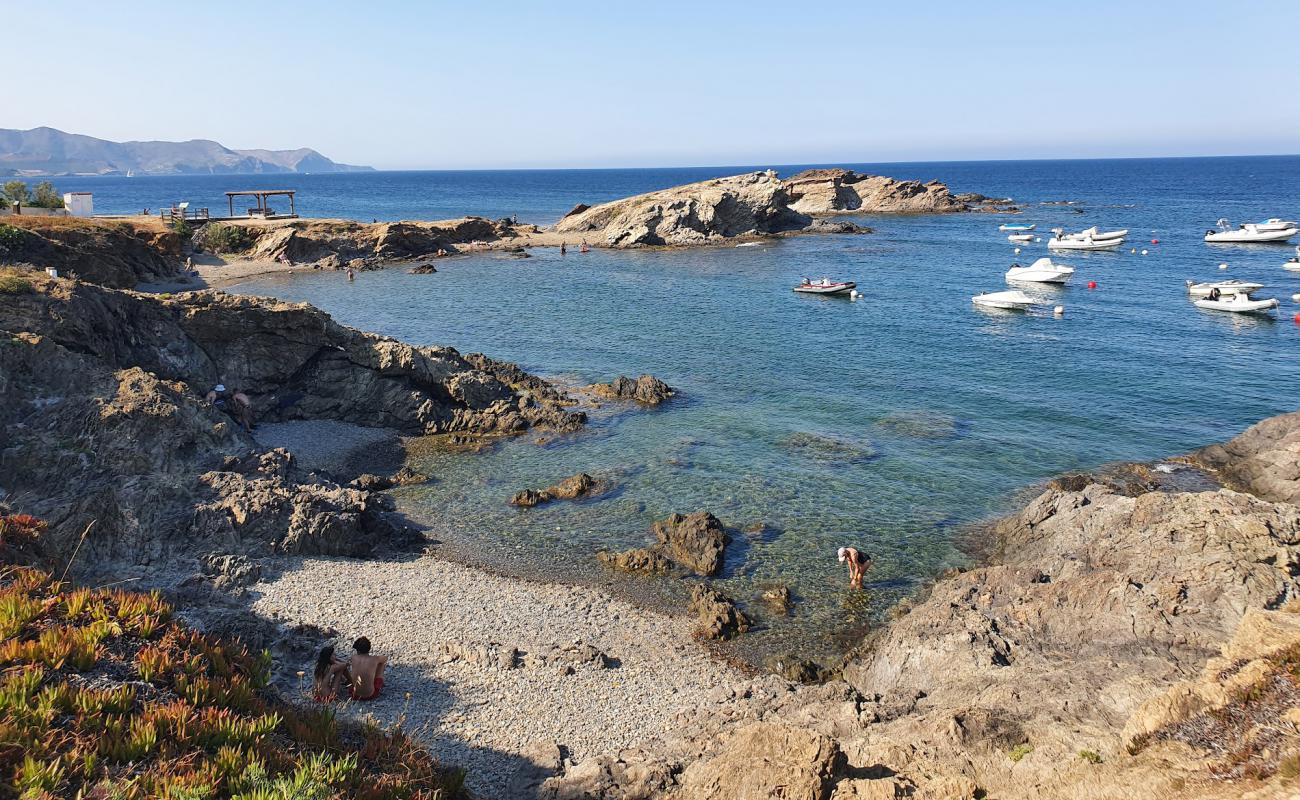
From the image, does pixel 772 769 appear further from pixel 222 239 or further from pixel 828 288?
pixel 222 239

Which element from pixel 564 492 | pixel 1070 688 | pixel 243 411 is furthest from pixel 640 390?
pixel 1070 688

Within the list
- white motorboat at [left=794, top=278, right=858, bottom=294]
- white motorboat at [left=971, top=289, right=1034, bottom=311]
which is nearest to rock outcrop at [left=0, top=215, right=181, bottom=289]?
white motorboat at [left=794, top=278, right=858, bottom=294]

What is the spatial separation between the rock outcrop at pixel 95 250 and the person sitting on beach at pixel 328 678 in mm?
35773

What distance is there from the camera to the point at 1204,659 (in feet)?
44.9

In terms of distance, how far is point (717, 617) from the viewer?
19.0 meters

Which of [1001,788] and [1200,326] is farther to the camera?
[1200,326]

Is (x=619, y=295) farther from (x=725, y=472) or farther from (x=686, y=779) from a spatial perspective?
(x=686, y=779)

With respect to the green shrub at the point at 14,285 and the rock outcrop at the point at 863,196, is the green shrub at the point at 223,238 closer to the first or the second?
the green shrub at the point at 14,285

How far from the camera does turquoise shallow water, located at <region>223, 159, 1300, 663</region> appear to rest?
79.7 ft

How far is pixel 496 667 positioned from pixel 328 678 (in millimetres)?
3445

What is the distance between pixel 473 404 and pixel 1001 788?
90.6 feet

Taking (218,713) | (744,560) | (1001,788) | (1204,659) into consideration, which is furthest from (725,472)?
(218,713)

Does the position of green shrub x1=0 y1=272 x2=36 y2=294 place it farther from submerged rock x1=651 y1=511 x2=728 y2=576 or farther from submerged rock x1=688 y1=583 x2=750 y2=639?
submerged rock x1=688 y1=583 x2=750 y2=639

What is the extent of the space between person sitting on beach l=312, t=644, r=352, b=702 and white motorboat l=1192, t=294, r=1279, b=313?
60425mm
